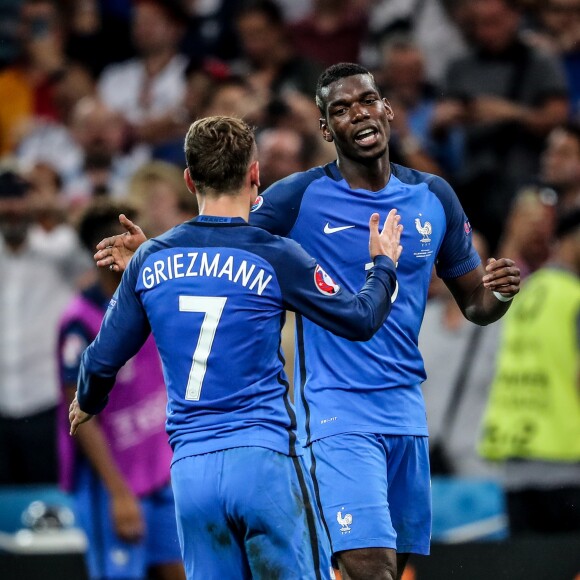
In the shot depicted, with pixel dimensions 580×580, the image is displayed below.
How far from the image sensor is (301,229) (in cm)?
533

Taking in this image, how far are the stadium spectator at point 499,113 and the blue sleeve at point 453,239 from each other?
418cm

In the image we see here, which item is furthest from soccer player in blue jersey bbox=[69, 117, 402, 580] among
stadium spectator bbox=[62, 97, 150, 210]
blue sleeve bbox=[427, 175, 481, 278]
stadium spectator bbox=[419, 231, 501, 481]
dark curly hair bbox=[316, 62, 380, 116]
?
stadium spectator bbox=[62, 97, 150, 210]

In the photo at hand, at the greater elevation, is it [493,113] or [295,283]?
[493,113]

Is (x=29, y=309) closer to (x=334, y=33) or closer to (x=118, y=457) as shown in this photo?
(x=118, y=457)

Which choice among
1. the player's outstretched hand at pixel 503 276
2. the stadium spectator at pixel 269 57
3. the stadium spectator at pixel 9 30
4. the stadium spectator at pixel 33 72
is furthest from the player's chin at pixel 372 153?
the stadium spectator at pixel 9 30

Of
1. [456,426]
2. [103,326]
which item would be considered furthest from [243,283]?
[456,426]

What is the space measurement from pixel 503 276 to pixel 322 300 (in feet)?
2.94

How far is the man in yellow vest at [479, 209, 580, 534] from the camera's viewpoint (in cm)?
809

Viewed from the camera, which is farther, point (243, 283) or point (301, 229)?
point (301, 229)

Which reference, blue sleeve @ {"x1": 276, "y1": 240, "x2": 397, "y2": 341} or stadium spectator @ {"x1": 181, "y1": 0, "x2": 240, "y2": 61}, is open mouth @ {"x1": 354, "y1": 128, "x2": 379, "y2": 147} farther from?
stadium spectator @ {"x1": 181, "y1": 0, "x2": 240, "y2": 61}

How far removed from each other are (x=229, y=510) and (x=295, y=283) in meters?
0.79

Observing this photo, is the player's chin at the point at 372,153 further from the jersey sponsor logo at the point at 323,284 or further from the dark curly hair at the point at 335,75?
the jersey sponsor logo at the point at 323,284

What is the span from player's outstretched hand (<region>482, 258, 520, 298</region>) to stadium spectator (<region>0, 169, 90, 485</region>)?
5.42m

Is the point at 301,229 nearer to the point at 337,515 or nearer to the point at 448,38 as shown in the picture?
the point at 337,515
